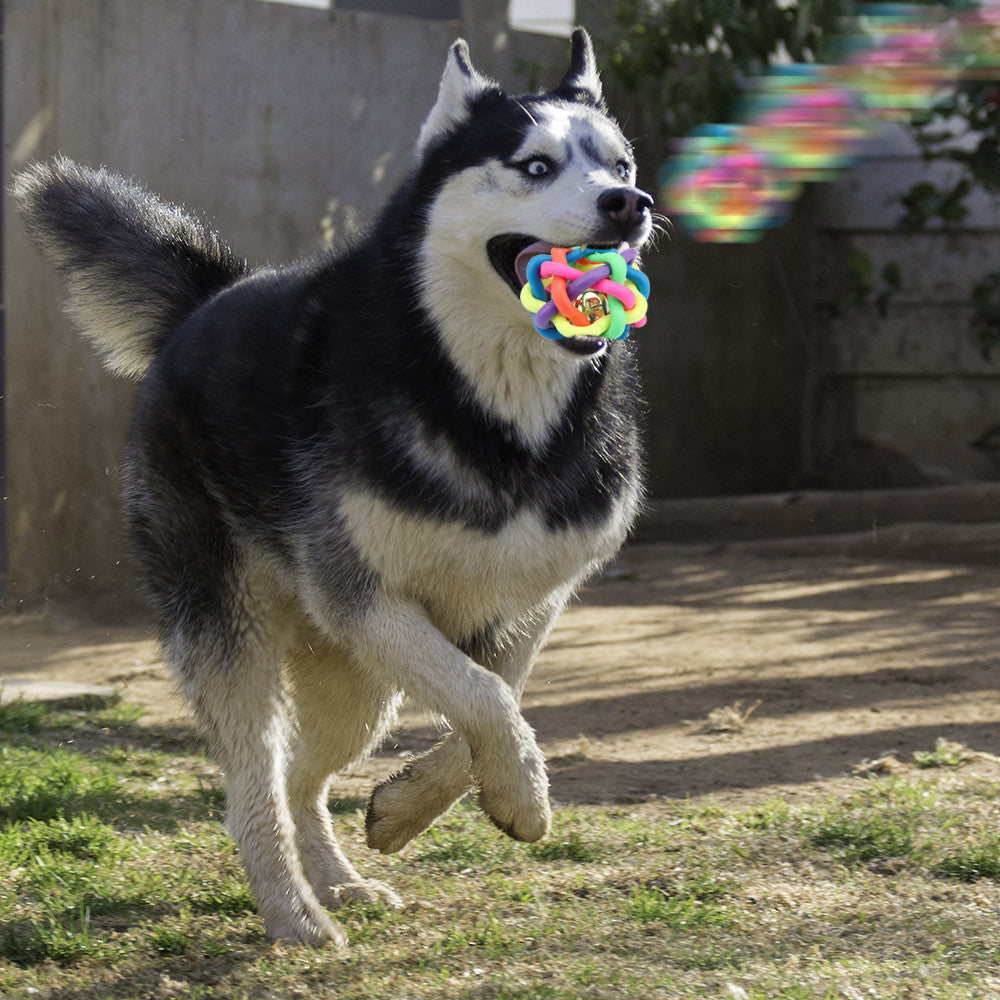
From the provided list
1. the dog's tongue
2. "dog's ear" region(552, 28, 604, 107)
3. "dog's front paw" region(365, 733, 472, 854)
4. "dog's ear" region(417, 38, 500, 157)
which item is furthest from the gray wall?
"dog's front paw" region(365, 733, 472, 854)

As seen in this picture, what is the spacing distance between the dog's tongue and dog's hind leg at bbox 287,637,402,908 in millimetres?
977

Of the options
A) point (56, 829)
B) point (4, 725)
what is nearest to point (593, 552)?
point (56, 829)

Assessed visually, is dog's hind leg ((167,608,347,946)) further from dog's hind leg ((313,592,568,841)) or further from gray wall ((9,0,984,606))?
gray wall ((9,0,984,606))

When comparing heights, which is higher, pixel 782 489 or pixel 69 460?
pixel 69 460

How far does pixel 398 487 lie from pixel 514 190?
665 mm

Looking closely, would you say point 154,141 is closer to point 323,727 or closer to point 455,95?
point 455,95

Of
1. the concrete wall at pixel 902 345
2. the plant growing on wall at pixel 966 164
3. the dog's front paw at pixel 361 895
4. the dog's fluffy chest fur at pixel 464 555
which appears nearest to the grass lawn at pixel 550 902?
the dog's front paw at pixel 361 895

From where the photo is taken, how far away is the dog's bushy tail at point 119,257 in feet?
11.3

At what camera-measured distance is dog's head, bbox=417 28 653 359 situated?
272 centimetres

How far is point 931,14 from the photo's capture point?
20.2 feet

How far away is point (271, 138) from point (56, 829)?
15.9 feet

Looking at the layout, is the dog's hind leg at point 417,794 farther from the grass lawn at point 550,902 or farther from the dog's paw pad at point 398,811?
the grass lawn at point 550,902

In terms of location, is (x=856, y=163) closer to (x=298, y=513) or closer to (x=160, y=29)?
(x=160, y=29)

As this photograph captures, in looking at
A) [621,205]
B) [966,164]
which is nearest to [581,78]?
[621,205]
